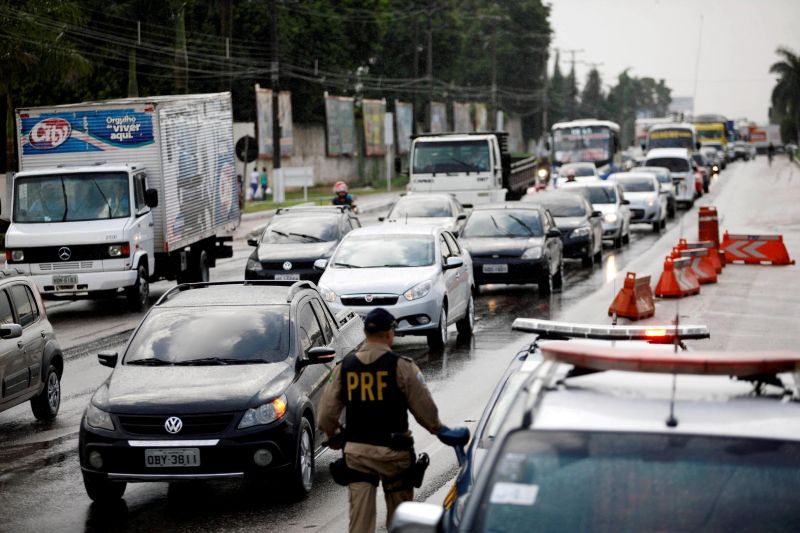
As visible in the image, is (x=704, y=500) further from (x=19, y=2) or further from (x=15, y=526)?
(x=19, y=2)

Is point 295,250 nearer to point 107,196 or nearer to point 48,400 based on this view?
point 107,196

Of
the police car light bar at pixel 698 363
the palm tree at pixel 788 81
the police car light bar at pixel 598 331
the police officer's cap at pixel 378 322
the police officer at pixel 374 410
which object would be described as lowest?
the palm tree at pixel 788 81

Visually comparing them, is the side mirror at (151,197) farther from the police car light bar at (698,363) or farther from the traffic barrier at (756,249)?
the police car light bar at (698,363)

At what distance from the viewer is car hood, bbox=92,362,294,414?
975 cm

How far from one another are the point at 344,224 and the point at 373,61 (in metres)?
72.3

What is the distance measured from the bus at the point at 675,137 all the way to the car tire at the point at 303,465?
6265 centimetres

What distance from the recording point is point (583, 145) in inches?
2375

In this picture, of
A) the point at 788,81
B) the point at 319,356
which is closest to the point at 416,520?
the point at 319,356

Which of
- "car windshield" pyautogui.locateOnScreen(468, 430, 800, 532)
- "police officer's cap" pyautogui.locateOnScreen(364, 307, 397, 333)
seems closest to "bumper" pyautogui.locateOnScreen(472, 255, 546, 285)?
"police officer's cap" pyautogui.locateOnScreen(364, 307, 397, 333)

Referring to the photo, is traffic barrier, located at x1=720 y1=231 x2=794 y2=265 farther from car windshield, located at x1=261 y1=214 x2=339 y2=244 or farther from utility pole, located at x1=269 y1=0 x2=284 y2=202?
utility pole, located at x1=269 y1=0 x2=284 y2=202

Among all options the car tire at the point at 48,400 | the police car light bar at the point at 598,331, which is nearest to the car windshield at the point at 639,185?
the car tire at the point at 48,400

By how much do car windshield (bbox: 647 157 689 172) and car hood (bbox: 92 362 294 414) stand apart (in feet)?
152

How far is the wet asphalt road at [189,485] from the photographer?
31.8 feet

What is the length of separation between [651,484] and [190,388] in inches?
233
